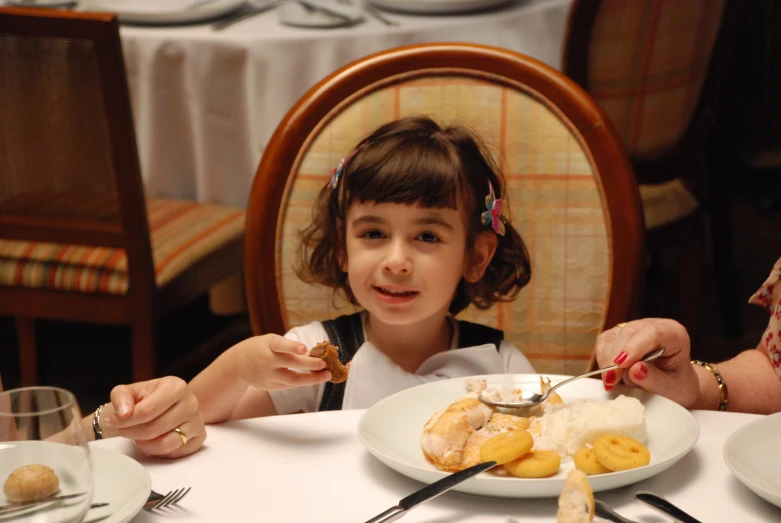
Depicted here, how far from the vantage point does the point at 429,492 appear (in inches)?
29.7

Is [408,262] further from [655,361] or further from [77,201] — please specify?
[77,201]

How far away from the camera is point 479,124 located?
1449 mm

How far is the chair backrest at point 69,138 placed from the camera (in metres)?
1.95

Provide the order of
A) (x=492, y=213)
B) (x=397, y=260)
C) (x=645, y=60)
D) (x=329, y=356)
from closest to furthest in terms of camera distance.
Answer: (x=329, y=356), (x=397, y=260), (x=492, y=213), (x=645, y=60)

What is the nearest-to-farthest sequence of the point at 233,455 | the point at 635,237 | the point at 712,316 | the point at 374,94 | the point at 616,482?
the point at 616,482, the point at 233,455, the point at 635,237, the point at 374,94, the point at 712,316

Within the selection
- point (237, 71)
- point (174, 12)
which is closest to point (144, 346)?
point (237, 71)

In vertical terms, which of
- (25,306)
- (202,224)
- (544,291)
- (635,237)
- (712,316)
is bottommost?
(712,316)

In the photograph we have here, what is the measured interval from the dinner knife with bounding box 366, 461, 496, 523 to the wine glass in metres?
0.22

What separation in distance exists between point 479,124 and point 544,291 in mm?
274

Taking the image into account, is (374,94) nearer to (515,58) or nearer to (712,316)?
(515,58)

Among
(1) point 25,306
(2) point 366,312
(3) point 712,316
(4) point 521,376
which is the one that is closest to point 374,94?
(2) point 366,312

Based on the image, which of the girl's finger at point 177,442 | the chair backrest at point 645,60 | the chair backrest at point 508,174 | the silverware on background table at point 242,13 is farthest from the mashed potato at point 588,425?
the silverware on background table at point 242,13

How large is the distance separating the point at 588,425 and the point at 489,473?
0.34ft

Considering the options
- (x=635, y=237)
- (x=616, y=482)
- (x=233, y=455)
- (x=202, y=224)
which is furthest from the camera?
(x=202, y=224)
